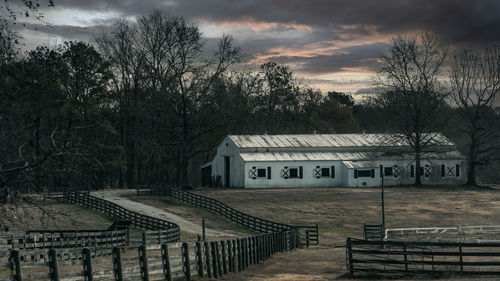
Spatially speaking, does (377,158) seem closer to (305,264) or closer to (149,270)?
(305,264)

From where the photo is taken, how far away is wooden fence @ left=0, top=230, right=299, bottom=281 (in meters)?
15.5

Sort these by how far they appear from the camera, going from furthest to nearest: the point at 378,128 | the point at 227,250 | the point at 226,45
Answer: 1. the point at 378,128
2. the point at 226,45
3. the point at 227,250

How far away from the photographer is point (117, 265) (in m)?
16.8

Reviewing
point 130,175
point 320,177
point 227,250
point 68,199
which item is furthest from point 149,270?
point 130,175

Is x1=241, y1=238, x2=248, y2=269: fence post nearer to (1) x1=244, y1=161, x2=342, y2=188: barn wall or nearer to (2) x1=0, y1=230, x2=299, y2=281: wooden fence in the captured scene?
(2) x1=0, y1=230, x2=299, y2=281: wooden fence

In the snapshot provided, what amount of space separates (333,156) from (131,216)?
110 feet

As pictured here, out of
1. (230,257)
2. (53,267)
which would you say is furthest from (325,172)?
(53,267)

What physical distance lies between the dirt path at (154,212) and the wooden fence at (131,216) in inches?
94.1

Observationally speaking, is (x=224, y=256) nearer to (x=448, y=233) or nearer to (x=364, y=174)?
(x=448, y=233)

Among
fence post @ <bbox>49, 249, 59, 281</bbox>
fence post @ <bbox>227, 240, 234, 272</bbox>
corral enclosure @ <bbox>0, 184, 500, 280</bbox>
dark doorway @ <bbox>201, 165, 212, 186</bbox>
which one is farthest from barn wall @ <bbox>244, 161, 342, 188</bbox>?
fence post @ <bbox>49, 249, 59, 281</bbox>

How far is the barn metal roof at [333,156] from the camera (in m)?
72.7

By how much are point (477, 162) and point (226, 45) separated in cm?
3332

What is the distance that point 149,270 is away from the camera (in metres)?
18.0

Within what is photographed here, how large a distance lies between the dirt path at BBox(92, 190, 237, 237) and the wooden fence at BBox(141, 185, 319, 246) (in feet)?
8.10
